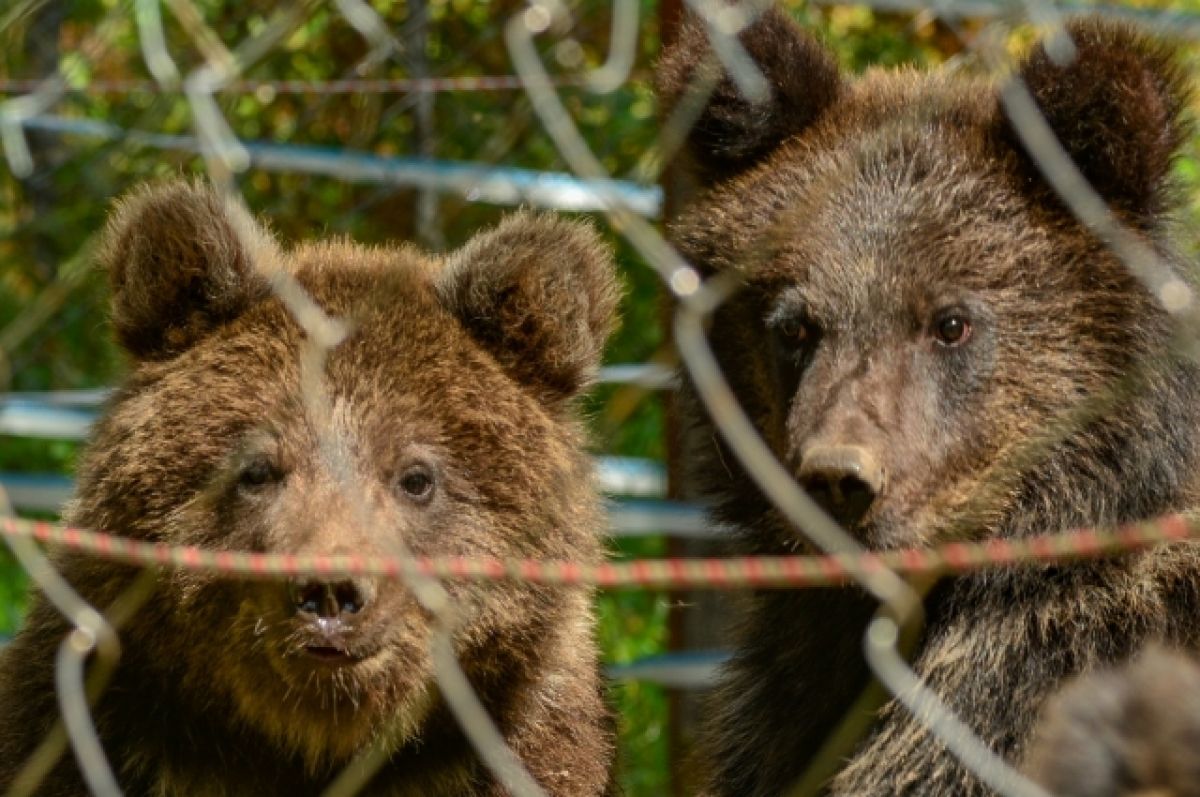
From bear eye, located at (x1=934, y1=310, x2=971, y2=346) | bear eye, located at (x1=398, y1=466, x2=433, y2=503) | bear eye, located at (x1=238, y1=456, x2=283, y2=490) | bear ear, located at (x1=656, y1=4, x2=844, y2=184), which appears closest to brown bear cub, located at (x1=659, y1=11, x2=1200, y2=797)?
bear eye, located at (x1=934, y1=310, x2=971, y2=346)

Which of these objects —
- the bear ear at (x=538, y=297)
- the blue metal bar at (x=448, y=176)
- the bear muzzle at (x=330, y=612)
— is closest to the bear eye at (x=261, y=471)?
the bear muzzle at (x=330, y=612)

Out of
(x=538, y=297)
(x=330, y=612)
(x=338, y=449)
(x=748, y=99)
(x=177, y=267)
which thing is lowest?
(x=330, y=612)

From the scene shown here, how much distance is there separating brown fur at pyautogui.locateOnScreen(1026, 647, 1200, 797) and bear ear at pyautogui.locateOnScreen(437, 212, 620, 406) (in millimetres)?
2157

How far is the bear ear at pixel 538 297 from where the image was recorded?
4.35m

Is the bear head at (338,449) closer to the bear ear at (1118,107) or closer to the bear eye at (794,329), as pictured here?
the bear eye at (794,329)

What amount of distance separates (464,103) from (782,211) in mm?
3550

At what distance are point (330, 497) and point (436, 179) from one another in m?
2.39

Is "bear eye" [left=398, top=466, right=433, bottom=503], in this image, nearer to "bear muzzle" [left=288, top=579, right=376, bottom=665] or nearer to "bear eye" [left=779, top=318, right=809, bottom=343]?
"bear muzzle" [left=288, top=579, right=376, bottom=665]

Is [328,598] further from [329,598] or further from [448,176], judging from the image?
[448,176]

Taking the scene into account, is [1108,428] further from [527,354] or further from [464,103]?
[464,103]

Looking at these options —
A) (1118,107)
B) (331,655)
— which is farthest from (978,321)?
(331,655)

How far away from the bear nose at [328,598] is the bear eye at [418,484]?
0.48 metres

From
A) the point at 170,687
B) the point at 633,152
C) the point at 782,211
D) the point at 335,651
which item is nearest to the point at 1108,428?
the point at 782,211

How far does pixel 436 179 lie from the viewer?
6.13 meters
